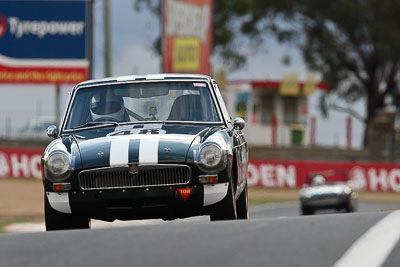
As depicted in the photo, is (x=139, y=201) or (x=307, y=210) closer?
(x=139, y=201)

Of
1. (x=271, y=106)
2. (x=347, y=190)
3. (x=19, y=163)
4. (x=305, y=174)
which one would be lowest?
(x=305, y=174)

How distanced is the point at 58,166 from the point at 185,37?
1030 inches

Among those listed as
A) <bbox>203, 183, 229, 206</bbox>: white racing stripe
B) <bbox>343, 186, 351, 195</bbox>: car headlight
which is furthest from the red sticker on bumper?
<bbox>343, 186, 351, 195</bbox>: car headlight

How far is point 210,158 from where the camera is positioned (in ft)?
25.7

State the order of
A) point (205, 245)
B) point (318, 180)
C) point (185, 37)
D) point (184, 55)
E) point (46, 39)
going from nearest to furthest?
point (205, 245) < point (318, 180) < point (184, 55) < point (185, 37) < point (46, 39)

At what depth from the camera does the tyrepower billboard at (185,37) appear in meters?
33.5

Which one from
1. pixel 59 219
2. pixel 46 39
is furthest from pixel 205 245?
pixel 46 39

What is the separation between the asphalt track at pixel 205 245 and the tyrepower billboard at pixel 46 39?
35084mm

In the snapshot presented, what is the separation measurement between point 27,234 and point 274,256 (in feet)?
5.02

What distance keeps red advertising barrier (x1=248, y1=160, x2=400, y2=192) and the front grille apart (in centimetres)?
2869

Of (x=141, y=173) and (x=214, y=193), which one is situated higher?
(x=141, y=173)

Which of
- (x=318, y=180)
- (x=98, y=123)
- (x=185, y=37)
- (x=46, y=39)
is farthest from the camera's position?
(x=46, y=39)

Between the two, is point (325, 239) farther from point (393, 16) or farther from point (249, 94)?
point (249, 94)

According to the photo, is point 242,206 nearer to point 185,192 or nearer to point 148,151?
point 185,192
